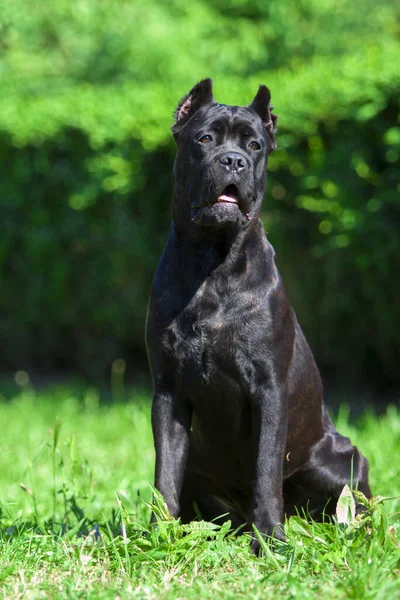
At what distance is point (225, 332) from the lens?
3.32 m

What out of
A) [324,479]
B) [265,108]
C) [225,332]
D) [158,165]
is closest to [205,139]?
[265,108]

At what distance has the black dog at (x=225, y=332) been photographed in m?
3.32

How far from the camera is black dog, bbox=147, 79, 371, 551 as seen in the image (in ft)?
10.9

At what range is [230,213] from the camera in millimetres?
3330

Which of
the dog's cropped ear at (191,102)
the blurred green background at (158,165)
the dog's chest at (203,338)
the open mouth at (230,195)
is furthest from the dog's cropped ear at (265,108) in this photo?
the blurred green background at (158,165)

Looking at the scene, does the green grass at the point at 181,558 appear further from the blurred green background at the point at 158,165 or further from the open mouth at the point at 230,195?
the blurred green background at the point at 158,165

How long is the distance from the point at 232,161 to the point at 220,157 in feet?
0.17

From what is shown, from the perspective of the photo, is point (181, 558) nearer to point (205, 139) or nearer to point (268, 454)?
point (268, 454)

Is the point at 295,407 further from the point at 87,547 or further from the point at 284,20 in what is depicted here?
the point at 284,20

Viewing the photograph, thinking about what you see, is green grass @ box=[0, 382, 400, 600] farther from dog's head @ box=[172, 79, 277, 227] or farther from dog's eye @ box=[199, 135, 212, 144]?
dog's eye @ box=[199, 135, 212, 144]

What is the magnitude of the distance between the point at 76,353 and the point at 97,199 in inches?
80.0

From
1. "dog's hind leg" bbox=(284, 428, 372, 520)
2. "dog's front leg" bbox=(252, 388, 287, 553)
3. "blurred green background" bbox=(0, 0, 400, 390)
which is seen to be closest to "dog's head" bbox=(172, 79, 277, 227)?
"dog's front leg" bbox=(252, 388, 287, 553)

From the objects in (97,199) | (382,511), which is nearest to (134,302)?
(97,199)

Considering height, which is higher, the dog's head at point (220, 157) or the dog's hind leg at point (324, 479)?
the dog's head at point (220, 157)
